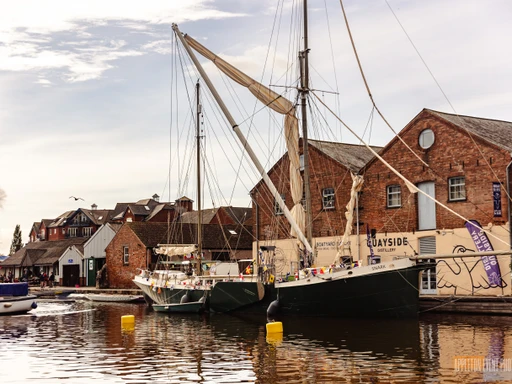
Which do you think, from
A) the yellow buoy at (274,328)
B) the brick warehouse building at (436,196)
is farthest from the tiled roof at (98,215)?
the yellow buoy at (274,328)

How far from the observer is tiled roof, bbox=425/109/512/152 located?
41.8 m

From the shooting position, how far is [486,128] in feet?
147

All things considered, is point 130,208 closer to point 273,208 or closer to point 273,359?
point 273,208

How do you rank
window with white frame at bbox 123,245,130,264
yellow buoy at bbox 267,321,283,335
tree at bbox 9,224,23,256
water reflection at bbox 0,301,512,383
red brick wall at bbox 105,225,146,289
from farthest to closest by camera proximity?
tree at bbox 9,224,23,256 → window with white frame at bbox 123,245,130,264 → red brick wall at bbox 105,225,146,289 → yellow buoy at bbox 267,321,283,335 → water reflection at bbox 0,301,512,383

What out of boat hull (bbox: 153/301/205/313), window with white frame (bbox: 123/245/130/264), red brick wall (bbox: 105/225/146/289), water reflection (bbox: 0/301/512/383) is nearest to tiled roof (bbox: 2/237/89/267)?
red brick wall (bbox: 105/225/146/289)

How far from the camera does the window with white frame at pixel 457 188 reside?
42.3 metres

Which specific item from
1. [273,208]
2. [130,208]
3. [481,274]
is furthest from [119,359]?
[130,208]

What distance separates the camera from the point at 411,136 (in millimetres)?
45469

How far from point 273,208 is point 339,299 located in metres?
20.6

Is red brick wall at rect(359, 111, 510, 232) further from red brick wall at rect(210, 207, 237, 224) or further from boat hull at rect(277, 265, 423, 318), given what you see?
red brick wall at rect(210, 207, 237, 224)

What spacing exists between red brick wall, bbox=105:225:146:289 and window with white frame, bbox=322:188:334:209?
20375 millimetres

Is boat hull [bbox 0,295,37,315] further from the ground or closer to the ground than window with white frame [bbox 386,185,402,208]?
closer to the ground

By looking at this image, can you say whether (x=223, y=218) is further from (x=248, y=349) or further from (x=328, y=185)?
(x=248, y=349)

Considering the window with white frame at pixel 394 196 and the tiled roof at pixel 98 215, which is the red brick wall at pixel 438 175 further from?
the tiled roof at pixel 98 215
